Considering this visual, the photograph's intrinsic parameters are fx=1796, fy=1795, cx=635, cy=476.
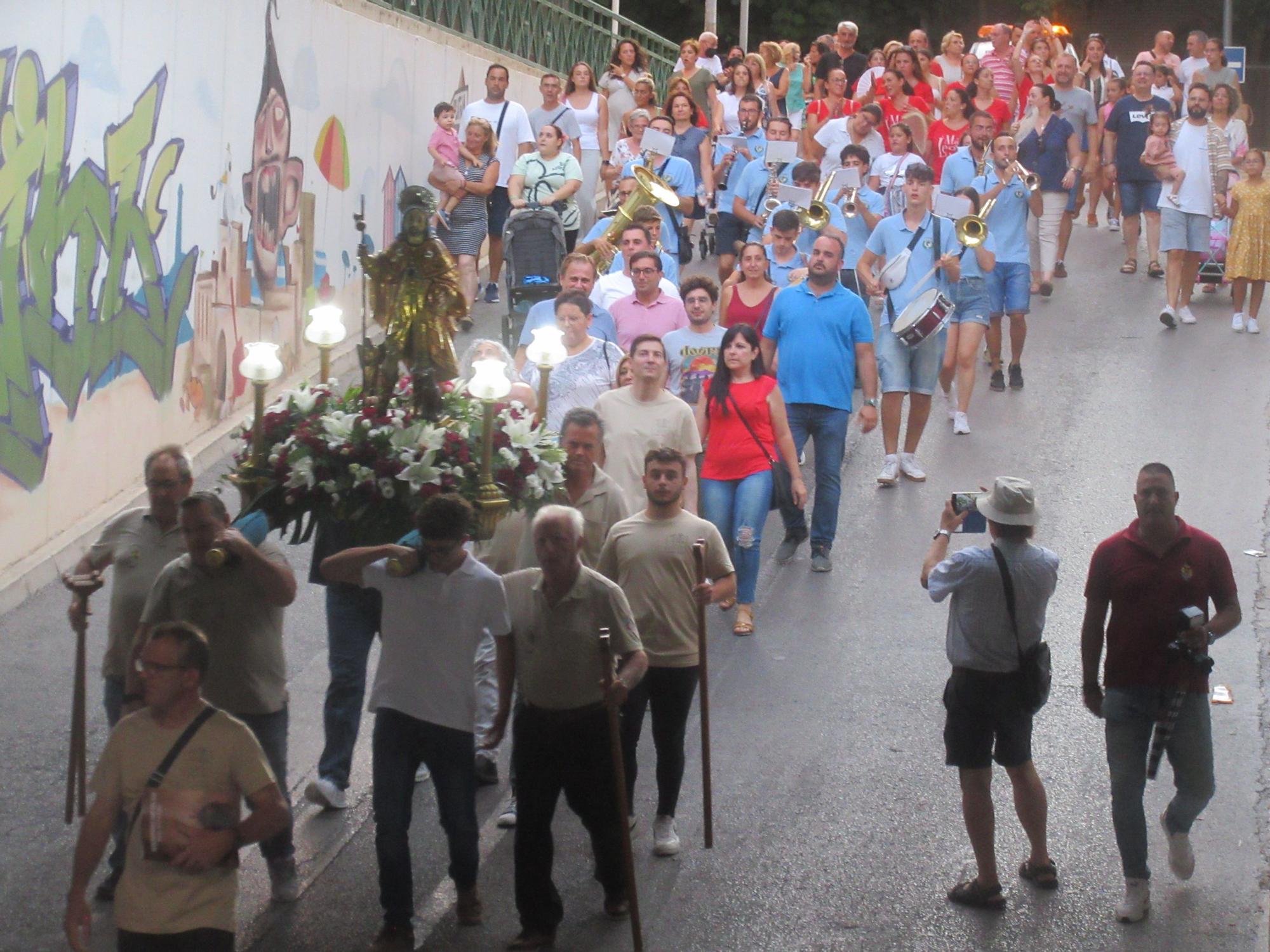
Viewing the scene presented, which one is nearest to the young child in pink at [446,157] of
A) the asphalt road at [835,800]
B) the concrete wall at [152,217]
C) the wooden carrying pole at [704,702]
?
the concrete wall at [152,217]

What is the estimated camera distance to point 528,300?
14.6m

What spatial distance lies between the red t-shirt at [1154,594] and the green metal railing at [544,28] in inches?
501

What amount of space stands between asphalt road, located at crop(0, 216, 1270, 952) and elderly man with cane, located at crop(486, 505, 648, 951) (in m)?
0.34

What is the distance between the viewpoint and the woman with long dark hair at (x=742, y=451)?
1059cm

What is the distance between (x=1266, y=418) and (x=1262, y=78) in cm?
2918

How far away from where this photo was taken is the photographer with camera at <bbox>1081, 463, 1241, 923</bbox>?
7277 mm

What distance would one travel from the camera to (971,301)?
14.4 meters

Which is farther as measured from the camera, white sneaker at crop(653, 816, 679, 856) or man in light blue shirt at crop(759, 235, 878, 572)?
man in light blue shirt at crop(759, 235, 878, 572)

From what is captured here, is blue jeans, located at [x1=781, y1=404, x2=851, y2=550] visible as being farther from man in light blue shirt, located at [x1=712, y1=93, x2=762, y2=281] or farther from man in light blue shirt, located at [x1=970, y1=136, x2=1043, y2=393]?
man in light blue shirt, located at [x1=712, y1=93, x2=762, y2=281]

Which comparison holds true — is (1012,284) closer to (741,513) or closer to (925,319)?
(925,319)

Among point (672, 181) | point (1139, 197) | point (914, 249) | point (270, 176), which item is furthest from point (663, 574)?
point (1139, 197)

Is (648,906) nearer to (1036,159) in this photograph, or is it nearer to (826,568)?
(826,568)

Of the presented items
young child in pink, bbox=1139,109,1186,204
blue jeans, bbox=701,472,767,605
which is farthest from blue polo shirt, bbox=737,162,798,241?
blue jeans, bbox=701,472,767,605

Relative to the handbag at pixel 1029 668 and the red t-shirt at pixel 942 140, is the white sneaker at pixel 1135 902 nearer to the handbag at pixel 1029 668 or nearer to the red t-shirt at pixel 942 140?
the handbag at pixel 1029 668
